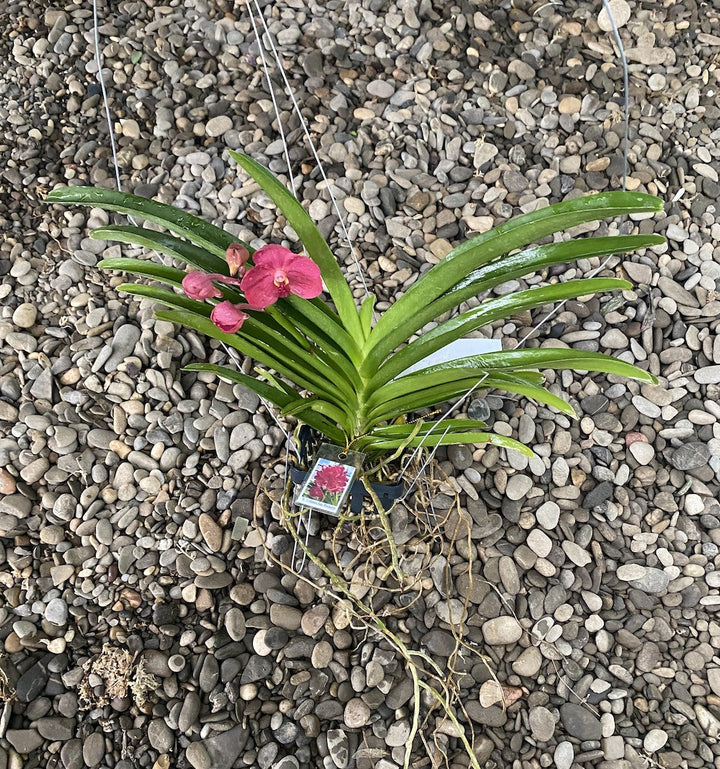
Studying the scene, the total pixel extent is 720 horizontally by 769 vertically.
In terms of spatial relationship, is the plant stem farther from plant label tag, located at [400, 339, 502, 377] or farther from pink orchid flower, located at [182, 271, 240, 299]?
pink orchid flower, located at [182, 271, 240, 299]

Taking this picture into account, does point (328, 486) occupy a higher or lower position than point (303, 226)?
lower

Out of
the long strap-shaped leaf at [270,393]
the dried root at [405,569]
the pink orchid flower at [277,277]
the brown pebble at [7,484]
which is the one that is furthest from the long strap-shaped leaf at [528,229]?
the brown pebble at [7,484]

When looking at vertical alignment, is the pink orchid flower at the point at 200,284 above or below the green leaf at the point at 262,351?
above

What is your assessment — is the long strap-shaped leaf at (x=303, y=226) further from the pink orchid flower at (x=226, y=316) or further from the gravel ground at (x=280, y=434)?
the gravel ground at (x=280, y=434)

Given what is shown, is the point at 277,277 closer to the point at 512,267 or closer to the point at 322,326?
the point at 322,326

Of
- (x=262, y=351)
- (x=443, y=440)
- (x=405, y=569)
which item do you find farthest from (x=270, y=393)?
(x=405, y=569)
